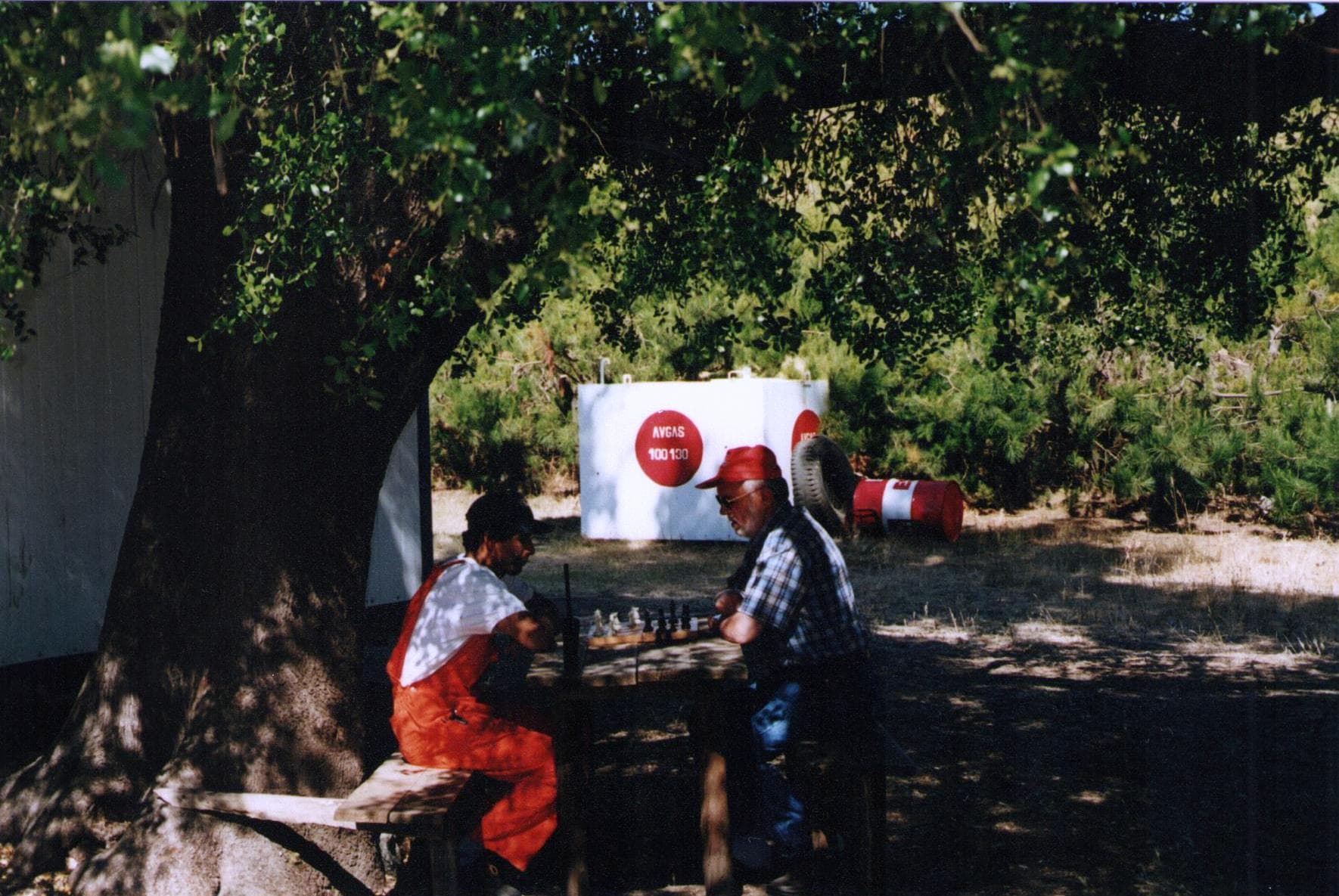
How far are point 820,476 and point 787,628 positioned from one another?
10.4m

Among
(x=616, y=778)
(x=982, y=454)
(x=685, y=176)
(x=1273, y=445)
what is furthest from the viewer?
(x=982, y=454)

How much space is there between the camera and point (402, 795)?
4574 mm

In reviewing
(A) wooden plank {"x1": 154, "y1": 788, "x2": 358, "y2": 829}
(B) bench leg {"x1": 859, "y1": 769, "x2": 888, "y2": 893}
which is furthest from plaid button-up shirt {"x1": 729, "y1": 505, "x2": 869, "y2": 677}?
(A) wooden plank {"x1": 154, "y1": 788, "x2": 358, "y2": 829}

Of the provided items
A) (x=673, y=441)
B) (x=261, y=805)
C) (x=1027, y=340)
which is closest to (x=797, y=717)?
(x=261, y=805)

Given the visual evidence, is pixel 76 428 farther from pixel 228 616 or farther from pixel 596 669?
pixel 596 669

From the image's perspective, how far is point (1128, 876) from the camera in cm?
521

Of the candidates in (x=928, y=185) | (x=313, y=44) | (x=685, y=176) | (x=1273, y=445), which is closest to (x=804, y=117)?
(x=685, y=176)

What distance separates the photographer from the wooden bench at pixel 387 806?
4.38m

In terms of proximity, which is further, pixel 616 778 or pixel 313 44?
pixel 616 778

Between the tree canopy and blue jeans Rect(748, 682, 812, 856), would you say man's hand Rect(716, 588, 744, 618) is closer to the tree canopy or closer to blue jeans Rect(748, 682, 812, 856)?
blue jeans Rect(748, 682, 812, 856)

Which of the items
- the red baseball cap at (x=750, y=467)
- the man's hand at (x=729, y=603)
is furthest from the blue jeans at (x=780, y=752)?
the red baseball cap at (x=750, y=467)

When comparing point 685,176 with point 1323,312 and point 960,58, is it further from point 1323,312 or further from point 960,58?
point 1323,312

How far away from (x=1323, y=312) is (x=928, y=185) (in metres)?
13.4

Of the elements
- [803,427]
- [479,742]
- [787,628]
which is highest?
[803,427]
